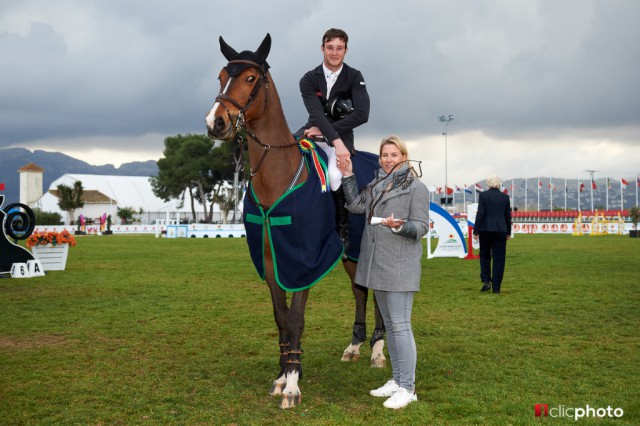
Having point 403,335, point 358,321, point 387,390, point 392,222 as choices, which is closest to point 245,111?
point 392,222

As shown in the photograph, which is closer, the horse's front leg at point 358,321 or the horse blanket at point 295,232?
the horse blanket at point 295,232

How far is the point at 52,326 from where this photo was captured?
8766 millimetres

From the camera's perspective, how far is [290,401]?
4957 millimetres

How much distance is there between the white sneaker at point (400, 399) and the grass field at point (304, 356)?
3.4 inches

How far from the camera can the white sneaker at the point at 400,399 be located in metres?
4.82

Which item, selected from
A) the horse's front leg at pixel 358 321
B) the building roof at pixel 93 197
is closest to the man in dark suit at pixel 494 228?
the horse's front leg at pixel 358 321

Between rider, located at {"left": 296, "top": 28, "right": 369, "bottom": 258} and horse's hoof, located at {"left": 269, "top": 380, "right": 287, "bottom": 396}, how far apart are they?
149 cm

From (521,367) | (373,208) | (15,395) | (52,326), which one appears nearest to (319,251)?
(373,208)

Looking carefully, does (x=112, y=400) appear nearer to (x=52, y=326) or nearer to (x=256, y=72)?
(x=256, y=72)

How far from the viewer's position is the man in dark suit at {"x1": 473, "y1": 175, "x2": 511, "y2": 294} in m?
12.1

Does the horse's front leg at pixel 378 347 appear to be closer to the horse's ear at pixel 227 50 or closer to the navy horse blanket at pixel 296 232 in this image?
the navy horse blanket at pixel 296 232

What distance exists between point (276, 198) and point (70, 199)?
252 feet

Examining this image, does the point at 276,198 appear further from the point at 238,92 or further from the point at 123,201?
the point at 123,201

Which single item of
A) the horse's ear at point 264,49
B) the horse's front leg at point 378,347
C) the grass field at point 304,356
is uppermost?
the horse's ear at point 264,49
